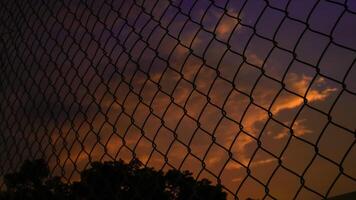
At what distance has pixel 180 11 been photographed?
3.60 metres

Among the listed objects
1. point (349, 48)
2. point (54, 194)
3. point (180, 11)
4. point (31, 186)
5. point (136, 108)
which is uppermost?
point (31, 186)

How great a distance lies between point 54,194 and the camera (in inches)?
1015

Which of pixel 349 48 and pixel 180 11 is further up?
pixel 180 11

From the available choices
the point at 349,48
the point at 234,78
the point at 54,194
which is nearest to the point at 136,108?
the point at 234,78

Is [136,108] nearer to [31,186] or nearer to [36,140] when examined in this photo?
[36,140]

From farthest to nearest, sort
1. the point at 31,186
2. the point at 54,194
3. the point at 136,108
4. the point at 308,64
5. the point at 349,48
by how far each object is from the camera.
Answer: the point at 31,186 → the point at 54,194 → the point at 136,108 → the point at 308,64 → the point at 349,48

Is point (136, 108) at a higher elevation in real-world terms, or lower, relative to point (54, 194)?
lower

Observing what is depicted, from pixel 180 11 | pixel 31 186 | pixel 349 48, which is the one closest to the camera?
pixel 349 48

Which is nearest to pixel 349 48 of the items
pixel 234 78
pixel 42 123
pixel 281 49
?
pixel 281 49

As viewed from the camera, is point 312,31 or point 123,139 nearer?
point 312,31

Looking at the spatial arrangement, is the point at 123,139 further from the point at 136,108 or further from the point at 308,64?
the point at 308,64

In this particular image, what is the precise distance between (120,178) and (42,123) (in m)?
21.7

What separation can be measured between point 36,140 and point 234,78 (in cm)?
228

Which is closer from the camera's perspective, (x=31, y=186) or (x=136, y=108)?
(x=136, y=108)
